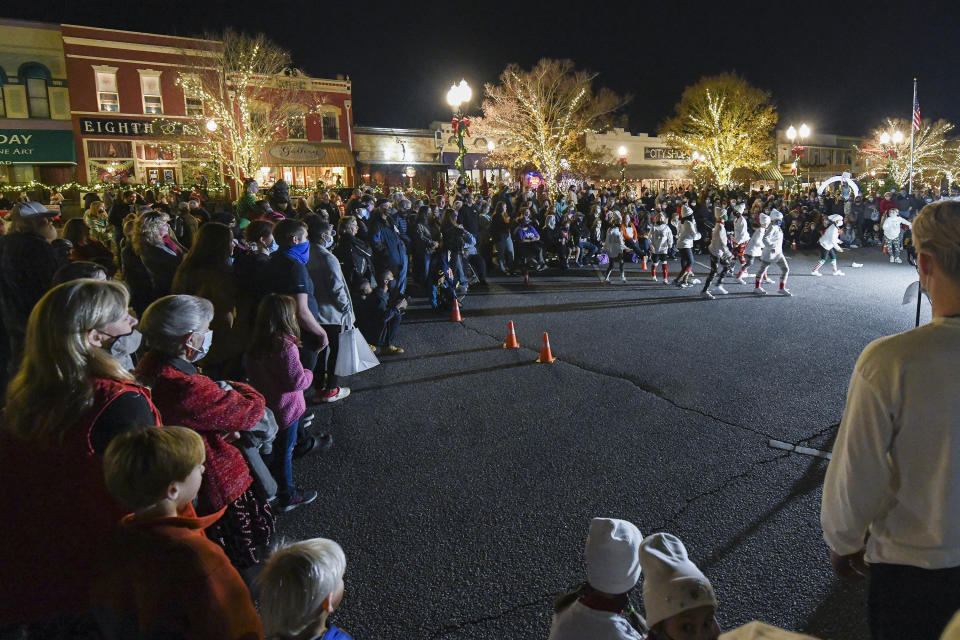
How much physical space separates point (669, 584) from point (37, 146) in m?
33.0

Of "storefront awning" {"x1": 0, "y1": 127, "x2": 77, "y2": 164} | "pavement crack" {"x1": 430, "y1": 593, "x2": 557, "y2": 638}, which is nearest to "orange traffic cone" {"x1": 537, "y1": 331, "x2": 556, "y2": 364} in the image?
"pavement crack" {"x1": 430, "y1": 593, "x2": 557, "y2": 638}

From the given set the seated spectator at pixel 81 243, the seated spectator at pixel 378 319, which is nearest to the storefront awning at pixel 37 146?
the seated spectator at pixel 81 243

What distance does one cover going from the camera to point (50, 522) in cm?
196

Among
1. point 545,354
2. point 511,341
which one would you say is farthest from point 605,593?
point 511,341

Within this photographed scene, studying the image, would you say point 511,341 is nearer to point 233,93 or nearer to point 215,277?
point 215,277

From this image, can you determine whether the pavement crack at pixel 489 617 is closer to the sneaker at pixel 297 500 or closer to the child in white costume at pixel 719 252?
the sneaker at pixel 297 500

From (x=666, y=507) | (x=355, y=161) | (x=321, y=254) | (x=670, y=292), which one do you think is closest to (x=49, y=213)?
(x=321, y=254)

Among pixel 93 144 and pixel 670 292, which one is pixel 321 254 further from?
pixel 93 144

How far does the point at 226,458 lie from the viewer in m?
2.88

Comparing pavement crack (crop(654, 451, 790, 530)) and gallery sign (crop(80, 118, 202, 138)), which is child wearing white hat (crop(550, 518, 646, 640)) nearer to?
pavement crack (crop(654, 451, 790, 530))

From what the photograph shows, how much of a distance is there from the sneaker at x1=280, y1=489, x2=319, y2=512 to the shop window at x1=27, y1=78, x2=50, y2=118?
30767 millimetres

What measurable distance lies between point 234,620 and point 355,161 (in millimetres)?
36233

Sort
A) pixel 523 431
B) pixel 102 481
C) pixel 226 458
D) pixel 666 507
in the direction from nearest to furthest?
pixel 102 481 < pixel 226 458 < pixel 666 507 < pixel 523 431

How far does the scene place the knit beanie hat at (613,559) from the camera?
1987 mm
